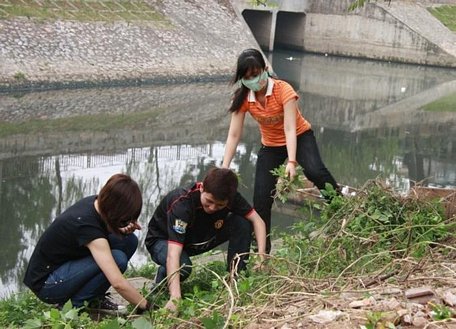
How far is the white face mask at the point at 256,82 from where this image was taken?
557cm

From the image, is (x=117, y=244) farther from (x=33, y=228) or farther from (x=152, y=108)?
(x=152, y=108)

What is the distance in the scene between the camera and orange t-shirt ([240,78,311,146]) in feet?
19.1

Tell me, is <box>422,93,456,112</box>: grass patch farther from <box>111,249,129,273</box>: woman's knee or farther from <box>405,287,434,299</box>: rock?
Answer: <box>405,287,434,299</box>: rock

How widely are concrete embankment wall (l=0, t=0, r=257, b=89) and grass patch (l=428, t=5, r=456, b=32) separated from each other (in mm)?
12807

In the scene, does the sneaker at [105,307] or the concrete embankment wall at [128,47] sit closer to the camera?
the sneaker at [105,307]


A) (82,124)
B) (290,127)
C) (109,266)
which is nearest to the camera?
(109,266)

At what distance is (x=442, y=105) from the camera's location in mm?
24875

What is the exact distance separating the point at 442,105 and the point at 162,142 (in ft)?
38.0

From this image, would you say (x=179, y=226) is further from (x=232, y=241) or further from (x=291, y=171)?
(x=291, y=171)

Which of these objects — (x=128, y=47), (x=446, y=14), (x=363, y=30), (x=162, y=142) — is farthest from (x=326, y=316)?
(x=446, y=14)

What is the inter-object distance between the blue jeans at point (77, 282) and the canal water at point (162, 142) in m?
2.64

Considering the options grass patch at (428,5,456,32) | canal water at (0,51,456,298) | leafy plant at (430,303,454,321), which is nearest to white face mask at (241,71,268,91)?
leafy plant at (430,303,454,321)

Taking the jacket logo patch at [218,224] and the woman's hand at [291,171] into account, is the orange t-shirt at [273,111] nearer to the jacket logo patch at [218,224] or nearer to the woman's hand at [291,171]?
the woman's hand at [291,171]

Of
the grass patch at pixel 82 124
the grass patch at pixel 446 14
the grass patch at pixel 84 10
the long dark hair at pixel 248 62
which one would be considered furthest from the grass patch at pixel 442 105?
the long dark hair at pixel 248 62
